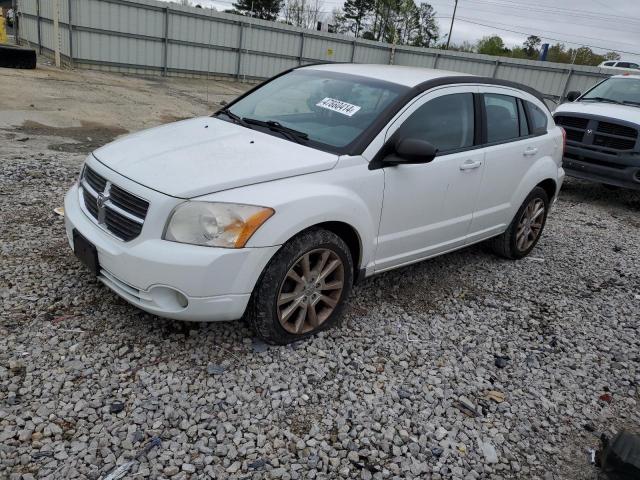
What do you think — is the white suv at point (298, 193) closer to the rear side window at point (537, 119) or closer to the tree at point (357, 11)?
the rear side window at point (537, 119)

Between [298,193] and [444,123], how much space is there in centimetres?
161

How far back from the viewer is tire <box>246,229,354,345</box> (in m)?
3.07

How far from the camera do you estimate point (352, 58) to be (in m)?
23.8

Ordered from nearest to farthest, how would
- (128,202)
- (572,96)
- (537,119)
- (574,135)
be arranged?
(128,202) → (537,119) → (574,135) → (572,96)

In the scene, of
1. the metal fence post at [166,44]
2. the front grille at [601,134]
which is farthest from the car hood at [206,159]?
the metal fence post at [166,44]

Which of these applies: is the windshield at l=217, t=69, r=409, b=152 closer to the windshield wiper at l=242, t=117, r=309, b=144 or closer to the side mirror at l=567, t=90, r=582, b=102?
the windshield wiper at l=242, t=117, r=309, b=144

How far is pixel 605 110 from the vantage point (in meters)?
8.36

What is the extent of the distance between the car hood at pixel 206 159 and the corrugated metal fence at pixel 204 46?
14793mm

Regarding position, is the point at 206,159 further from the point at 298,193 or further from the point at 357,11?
the point at 357,11

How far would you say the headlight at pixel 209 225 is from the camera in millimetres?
2840

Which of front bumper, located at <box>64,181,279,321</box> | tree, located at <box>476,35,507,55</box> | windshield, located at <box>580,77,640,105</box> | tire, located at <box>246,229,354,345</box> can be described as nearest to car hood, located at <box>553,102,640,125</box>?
windshield, located at <box>580,77,640,105</box>

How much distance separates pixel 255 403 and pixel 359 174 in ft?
5.06

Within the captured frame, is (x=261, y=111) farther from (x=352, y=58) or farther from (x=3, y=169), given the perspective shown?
(x=352, y=58)

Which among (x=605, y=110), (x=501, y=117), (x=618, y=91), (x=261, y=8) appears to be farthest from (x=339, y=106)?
(x=261, y=8)
